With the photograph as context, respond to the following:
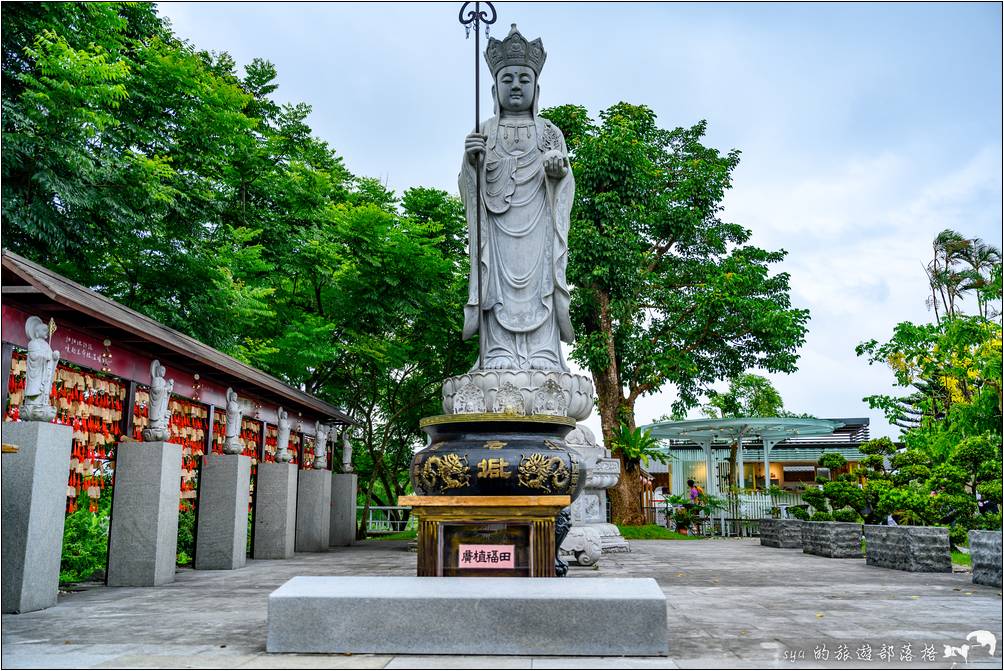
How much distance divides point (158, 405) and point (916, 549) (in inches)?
311

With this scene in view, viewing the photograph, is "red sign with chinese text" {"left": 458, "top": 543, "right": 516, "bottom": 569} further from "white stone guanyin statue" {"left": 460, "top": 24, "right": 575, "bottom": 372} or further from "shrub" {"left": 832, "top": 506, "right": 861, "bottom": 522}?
"shrub" {"left": 832, "top": 506, "right": 861, "bottom": 522}

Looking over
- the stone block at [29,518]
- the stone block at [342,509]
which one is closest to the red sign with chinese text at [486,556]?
the stone block at [29,518]

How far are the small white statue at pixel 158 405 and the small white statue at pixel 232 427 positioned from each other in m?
1.64

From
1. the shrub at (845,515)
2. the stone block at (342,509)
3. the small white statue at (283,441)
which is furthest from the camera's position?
the stone block at (342,509)

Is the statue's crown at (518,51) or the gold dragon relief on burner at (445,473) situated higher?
the statue's crown at (518,51)

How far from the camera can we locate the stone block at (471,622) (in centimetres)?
381

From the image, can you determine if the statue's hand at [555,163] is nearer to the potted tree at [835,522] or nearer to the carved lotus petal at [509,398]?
the carved lotus petal at [509,398]

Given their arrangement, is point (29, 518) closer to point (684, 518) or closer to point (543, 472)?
point (543, 472)

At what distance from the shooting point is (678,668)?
3.62 m

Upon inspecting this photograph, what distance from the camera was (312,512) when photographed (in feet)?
41.0

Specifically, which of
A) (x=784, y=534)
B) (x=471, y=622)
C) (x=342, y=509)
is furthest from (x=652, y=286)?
(x=471, y=622)

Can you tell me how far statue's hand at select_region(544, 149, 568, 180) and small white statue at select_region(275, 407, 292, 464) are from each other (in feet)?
16.4

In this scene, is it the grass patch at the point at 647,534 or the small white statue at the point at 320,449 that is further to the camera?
the grass patch at the point at 647,534

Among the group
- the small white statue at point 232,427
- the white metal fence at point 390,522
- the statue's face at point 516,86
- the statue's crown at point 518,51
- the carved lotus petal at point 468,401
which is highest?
the statue's crown at point 518,51
